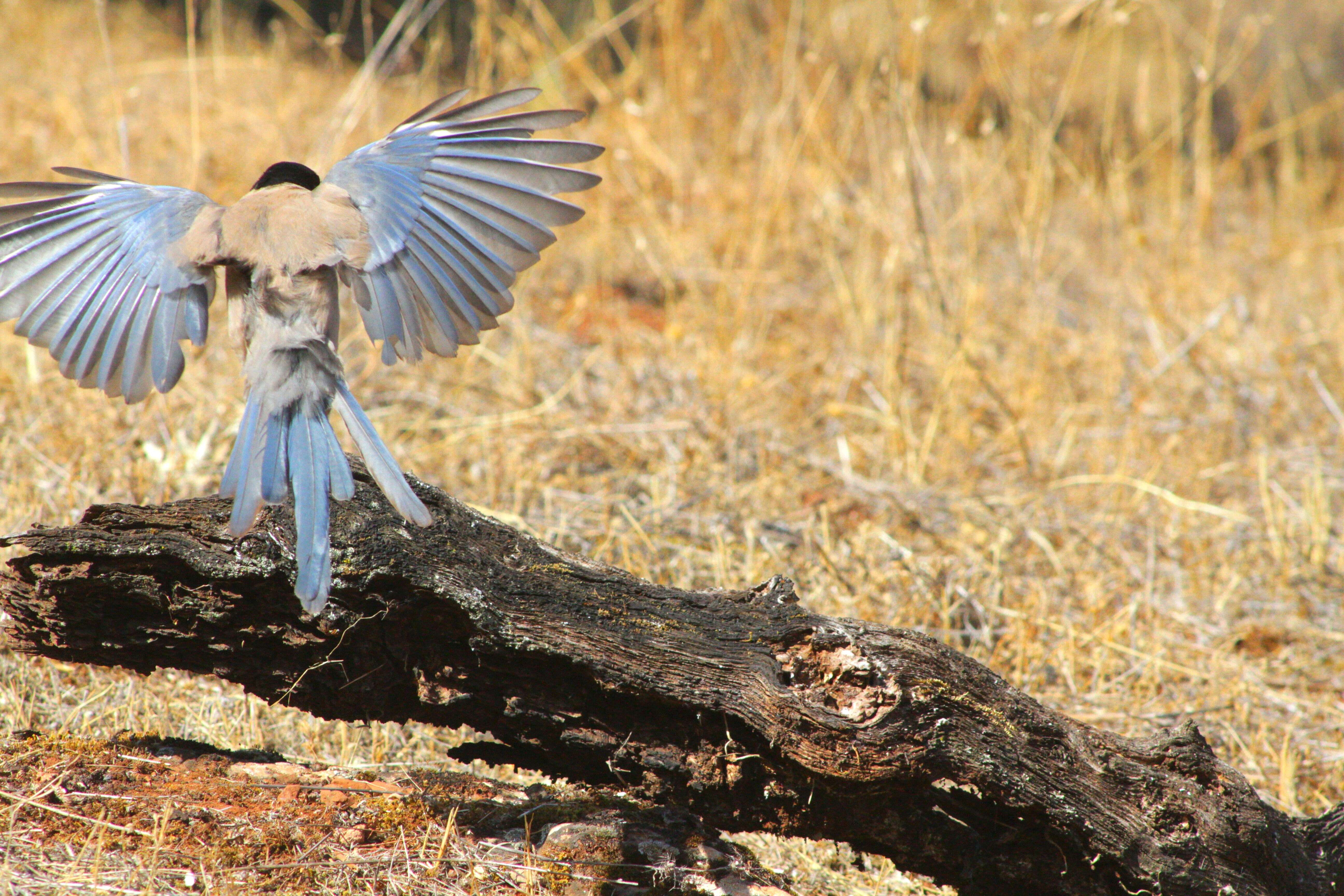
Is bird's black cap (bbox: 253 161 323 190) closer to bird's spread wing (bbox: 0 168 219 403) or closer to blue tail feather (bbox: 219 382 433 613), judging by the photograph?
bird's spread wing (bbox: 0 168 219 403)

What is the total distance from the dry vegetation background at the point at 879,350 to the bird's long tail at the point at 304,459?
35.2 inches

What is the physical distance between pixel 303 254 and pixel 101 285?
0.47m

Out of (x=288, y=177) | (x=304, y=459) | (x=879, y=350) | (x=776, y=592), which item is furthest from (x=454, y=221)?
(x=879, y=350)

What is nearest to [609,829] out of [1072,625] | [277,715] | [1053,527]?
[277,715]

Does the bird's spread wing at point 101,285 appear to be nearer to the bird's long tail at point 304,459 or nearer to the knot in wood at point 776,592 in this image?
the bird's long tail at point 304,459

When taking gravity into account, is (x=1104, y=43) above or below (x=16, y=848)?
above

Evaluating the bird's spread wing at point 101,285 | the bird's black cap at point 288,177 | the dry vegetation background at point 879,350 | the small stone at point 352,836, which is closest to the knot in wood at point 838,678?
the dry vegetation background at point 879,350

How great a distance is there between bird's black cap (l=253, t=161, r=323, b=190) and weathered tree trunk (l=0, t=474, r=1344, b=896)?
41.1 inches

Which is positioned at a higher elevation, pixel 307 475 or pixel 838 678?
pixel 307 475

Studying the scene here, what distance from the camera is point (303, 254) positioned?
2.59m

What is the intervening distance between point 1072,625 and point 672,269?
2.79 m

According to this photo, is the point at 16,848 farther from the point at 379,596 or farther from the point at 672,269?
the point at 672,269

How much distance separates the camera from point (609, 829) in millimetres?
2266

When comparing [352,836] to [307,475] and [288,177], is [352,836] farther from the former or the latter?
[288,177]
